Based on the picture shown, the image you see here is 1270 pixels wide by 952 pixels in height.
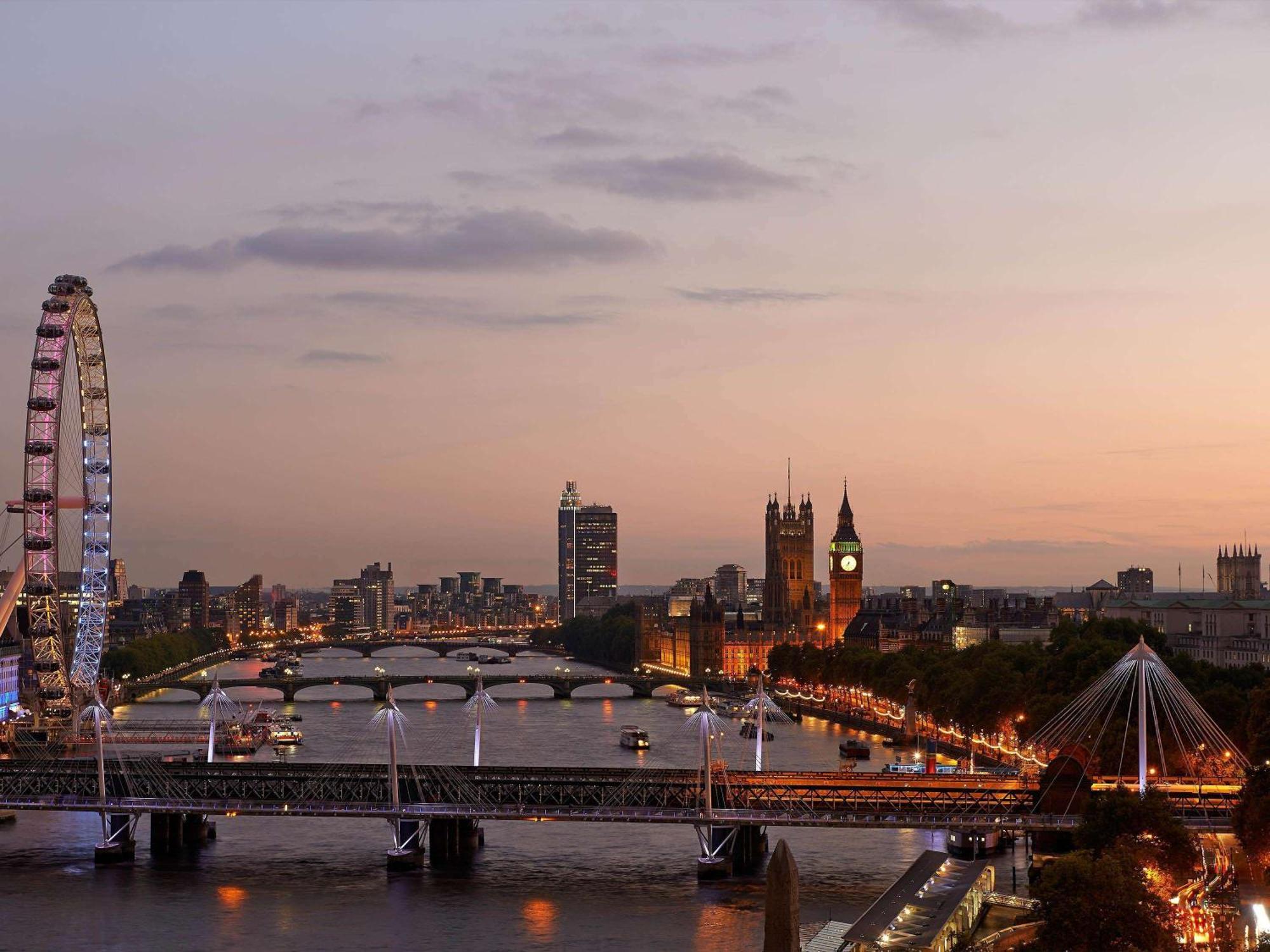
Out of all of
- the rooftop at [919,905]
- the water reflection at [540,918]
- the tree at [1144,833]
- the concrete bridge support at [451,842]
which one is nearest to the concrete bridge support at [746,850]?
the water reflection at [540,918]

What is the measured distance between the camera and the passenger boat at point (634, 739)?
108 meters

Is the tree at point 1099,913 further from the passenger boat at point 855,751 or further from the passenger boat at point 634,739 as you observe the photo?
the passenger boat at point 634,739

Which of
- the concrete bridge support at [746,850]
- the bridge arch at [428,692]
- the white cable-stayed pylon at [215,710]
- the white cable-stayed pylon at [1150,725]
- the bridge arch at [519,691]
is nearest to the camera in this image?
the concrete bridge support at [746,850]

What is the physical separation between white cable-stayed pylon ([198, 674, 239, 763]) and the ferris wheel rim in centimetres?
762

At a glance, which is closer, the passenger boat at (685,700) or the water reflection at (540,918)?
the water reflection at (540,918)

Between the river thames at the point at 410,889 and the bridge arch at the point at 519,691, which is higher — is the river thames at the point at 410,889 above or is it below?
below

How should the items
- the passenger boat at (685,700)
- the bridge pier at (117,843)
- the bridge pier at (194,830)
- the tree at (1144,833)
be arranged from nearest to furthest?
the tree at (1144,833) < the bridge pier at (117,843) < the bridge pier at (194,830) < the passenger boat at (685,700)

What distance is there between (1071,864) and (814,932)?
380 inches

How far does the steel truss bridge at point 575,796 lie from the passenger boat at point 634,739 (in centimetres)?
3432

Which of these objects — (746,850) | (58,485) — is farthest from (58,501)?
(746,850)

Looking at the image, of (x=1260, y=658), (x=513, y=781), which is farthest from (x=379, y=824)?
(x=1260, y=658)

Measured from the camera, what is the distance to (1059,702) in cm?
9100

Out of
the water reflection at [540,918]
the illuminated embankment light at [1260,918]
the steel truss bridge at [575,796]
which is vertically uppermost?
the steel truss bridge at [575,796]

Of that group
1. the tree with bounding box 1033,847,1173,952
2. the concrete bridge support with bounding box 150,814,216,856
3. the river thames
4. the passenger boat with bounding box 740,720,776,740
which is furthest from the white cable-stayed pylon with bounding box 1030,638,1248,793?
the concrete bridge support with bounding box 150,814,216,856
